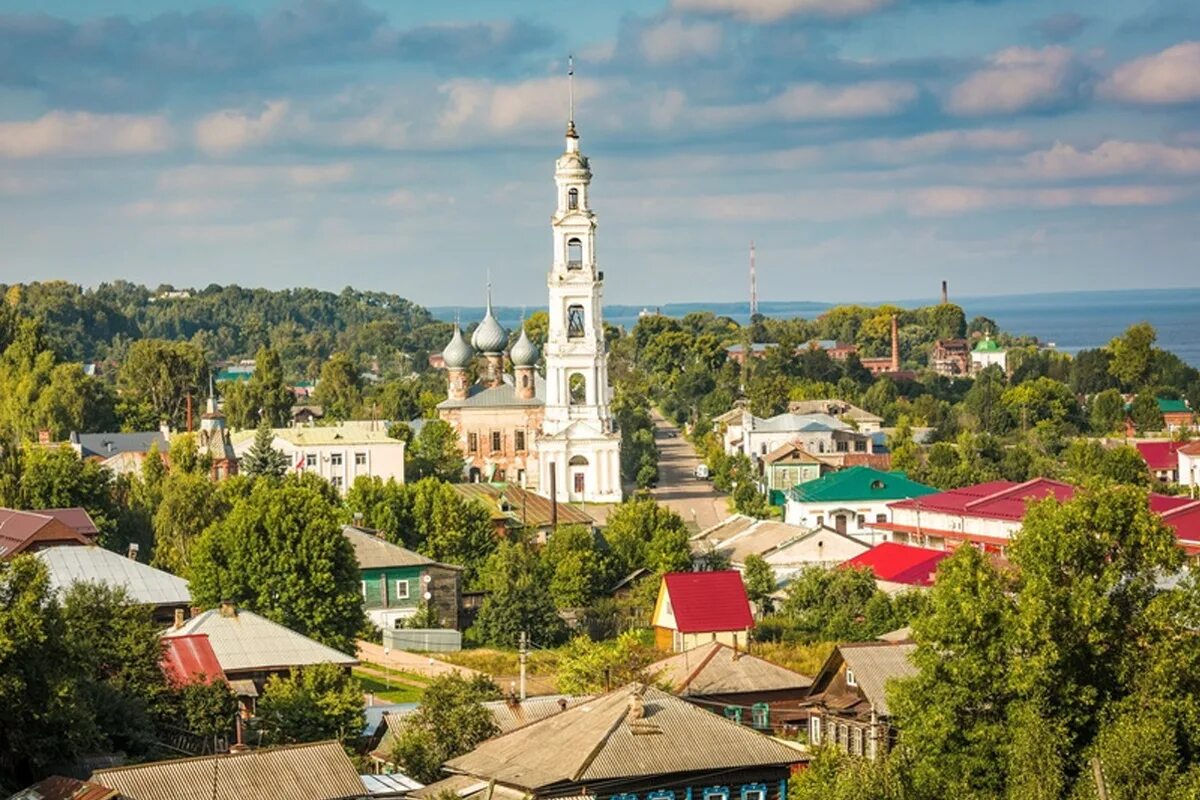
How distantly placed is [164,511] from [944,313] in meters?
130

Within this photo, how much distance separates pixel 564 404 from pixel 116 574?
31.8 m

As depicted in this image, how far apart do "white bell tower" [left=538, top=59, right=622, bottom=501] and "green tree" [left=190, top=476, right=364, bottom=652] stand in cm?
2753

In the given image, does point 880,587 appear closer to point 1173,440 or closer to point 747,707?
point 747,707

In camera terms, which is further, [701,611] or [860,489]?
[860,489]

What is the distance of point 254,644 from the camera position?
123 ft

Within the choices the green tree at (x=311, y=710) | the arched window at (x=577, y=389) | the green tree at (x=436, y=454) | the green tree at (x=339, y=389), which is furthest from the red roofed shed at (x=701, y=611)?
the green tree at (x=339, y=389)

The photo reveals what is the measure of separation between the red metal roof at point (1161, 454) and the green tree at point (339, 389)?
3519 centimetres

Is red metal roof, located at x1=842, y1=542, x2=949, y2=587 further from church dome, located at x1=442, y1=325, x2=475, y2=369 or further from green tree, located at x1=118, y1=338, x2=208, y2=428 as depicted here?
green tree, located at x1=118, y1=338, x2=208, y2=428

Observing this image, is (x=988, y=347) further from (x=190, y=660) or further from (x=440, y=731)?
(x=440, y=731)

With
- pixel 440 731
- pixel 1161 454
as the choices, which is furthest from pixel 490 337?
pixel 440 731

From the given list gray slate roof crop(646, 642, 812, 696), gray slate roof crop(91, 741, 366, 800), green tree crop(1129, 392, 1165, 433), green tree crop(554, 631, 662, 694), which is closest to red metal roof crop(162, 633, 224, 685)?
green tree crop(554, 631, 662, 694)

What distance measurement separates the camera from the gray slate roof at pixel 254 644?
36750 millimetres

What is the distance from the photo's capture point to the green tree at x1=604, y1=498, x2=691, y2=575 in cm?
5325

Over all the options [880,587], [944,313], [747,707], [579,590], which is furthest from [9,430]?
[944,313]
